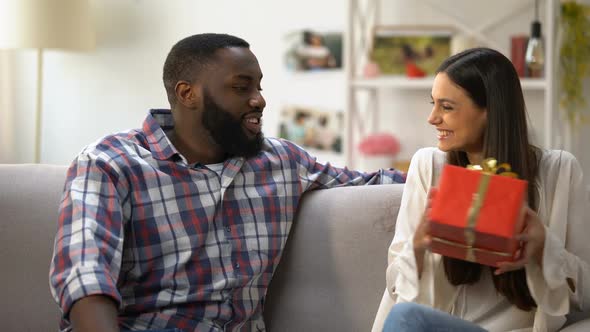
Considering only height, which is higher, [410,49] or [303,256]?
[410,49]

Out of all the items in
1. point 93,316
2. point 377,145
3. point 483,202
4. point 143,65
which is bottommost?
point 93,316

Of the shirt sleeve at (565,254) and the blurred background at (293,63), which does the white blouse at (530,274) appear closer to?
the shirt sleeve at (565,254)

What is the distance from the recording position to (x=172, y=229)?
185 cm

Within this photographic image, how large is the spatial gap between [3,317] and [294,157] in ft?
2.50

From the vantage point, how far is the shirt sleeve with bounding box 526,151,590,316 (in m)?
1.57

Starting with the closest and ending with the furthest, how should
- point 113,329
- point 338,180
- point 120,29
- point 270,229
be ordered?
point 113,329
point 270,229
point 338,180
point 120,29

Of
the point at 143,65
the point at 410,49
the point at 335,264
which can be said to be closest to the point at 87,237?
the point at 335,264

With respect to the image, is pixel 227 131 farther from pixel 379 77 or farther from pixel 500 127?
pixel 379 77

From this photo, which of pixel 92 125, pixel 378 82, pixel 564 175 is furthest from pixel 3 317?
pixel 92 125

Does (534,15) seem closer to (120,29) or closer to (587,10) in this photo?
(587,10)

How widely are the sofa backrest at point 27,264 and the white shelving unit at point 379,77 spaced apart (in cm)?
216

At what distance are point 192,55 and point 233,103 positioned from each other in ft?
0.53

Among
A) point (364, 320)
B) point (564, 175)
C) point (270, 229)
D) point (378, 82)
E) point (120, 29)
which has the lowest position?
point (364, 320)

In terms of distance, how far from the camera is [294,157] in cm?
205
